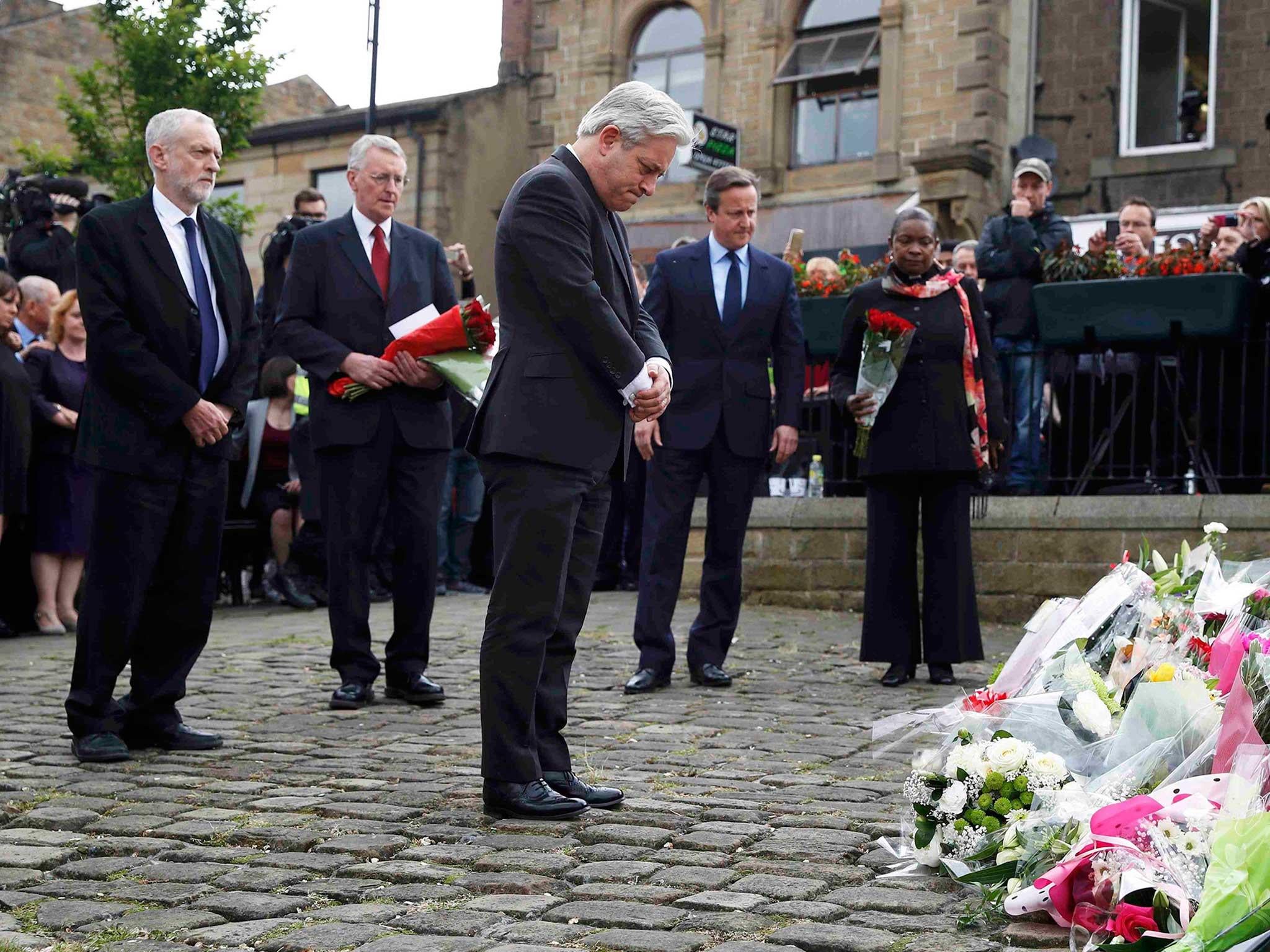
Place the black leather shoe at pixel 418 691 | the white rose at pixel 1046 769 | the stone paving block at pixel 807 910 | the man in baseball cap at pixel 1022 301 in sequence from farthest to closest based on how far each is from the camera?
the man in baseball cap at pixel 1022 301
the black leather shoe at pixel 418 691
the white rose at pixel 1046 769
the stone paving block at pixel 807 910

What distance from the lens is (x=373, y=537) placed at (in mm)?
7305

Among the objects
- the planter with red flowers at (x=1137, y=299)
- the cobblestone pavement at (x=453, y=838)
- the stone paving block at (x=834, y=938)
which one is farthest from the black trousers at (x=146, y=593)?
the planter with red flowers at (x=1137, y=299)

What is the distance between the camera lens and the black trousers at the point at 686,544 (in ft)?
26.3

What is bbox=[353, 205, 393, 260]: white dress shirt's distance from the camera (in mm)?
7488

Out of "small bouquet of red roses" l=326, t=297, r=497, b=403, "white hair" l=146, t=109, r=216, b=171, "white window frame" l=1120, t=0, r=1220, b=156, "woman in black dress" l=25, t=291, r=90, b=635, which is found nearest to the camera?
"white hair" l=146, t=109, r=216, b=171

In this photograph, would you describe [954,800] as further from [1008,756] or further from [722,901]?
[722,901]

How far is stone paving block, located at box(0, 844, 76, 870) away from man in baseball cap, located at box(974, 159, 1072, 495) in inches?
306

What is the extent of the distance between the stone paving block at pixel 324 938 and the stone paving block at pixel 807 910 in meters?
0.89

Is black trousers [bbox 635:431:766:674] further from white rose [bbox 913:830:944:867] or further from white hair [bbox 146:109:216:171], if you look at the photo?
white rose [bbox 913:830:944:867]

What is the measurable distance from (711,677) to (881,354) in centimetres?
174

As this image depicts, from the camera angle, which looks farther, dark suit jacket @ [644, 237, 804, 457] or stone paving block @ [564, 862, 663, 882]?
dark suit jacket @ [644, 237, 804, 457]

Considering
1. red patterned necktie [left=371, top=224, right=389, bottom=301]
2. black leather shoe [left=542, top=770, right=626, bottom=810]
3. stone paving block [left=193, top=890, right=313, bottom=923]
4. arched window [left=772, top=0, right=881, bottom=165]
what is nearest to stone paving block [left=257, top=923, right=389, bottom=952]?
stone paving block [left=193, top=890, right=313, bottom=923]

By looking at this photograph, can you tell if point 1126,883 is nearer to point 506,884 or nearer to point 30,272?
point 506,884

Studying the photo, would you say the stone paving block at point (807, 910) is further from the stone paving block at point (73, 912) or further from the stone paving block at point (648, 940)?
the stone paving block at point (73, 912)
